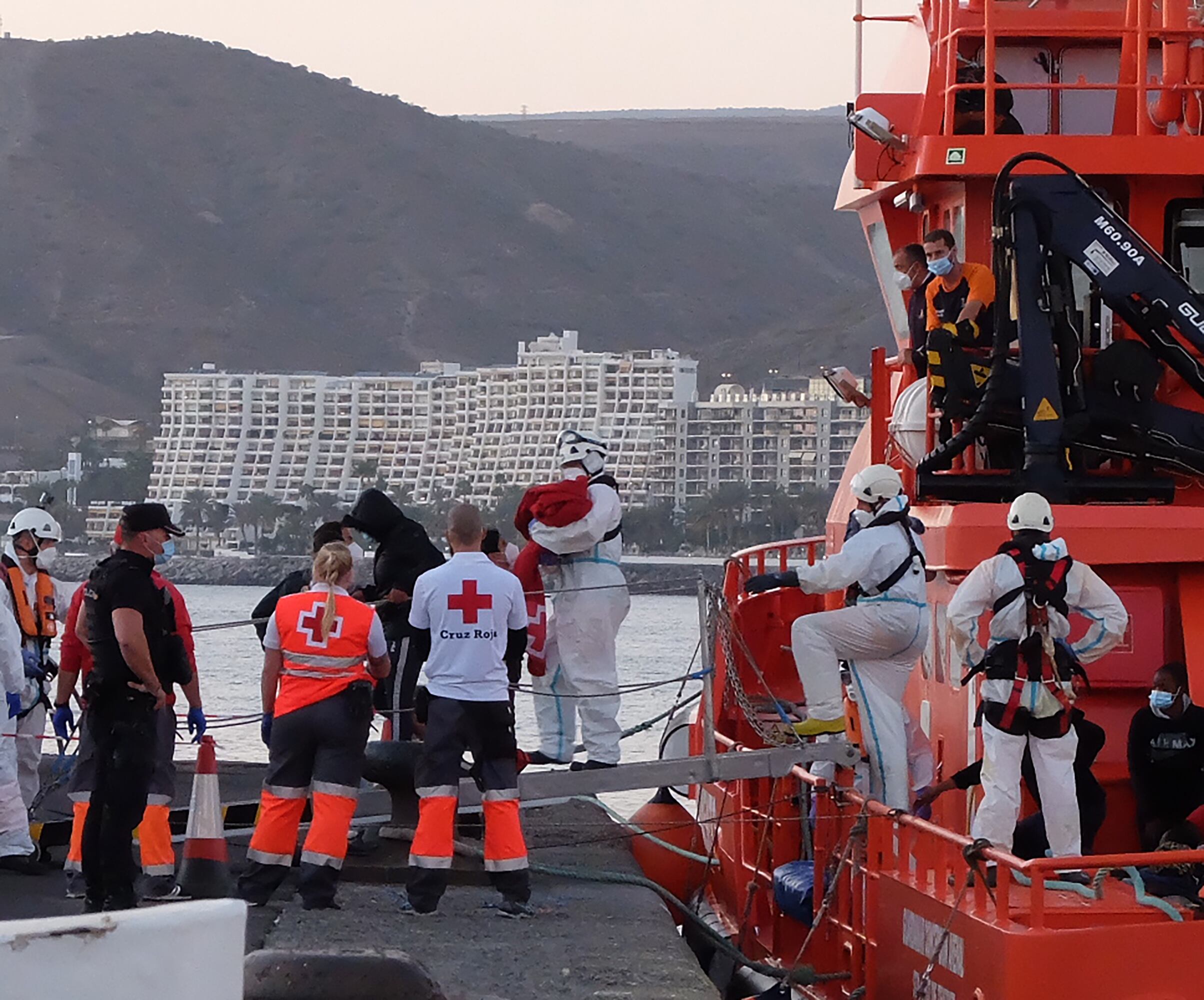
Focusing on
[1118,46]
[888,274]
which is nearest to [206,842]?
[888,274]

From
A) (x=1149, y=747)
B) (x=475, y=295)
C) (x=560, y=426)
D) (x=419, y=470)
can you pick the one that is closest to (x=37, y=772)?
(x=1149, y=747)

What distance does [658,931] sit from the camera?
8711mm

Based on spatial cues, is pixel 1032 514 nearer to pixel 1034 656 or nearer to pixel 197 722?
pixel 1034 656

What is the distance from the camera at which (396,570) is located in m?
10.2

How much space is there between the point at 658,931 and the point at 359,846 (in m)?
1.79

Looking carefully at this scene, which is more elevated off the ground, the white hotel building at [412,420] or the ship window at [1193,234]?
the white hotel building at [412,420]

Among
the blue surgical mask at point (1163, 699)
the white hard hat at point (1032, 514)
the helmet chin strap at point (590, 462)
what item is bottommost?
the blue surgical mask at point (1163, 699)

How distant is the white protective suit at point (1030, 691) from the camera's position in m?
8.12

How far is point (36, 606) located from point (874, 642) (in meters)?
5.13

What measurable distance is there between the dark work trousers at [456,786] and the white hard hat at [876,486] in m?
2.08

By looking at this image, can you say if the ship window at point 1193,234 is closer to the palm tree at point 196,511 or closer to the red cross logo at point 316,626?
the red cross logo at point 316,626

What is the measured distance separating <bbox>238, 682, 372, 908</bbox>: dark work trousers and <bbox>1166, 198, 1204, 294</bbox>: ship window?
494 cm

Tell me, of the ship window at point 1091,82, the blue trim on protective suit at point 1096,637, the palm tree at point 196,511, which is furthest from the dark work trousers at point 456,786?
the palm tree at point 196,511

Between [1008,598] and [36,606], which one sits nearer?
[1008,598]
